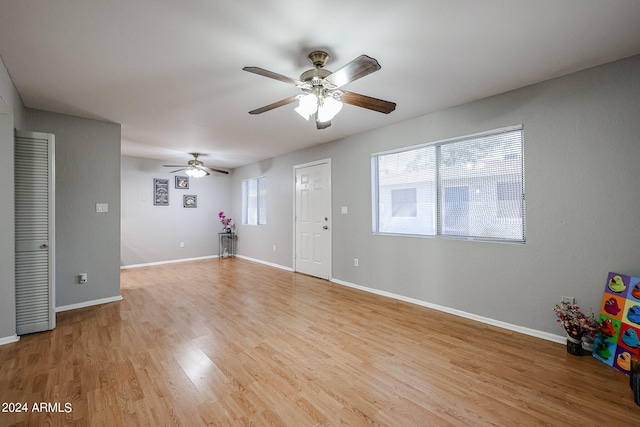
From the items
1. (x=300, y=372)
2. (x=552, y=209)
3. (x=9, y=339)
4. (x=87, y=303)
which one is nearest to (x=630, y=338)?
(x=552, y=209)

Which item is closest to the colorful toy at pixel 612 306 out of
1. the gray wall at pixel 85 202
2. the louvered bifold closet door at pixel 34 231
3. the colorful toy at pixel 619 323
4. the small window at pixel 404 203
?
the colorful toy at pixel 619 323

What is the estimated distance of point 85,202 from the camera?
143 inches

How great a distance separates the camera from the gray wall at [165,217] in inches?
Result: 239

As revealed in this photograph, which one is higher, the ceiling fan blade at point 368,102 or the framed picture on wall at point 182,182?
the ceiling fan blade at point 368,102

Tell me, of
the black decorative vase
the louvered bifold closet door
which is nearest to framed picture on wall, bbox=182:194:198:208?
the louvered bifold closet door

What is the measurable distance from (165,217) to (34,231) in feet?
12.6

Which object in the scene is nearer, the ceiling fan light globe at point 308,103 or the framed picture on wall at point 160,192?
the ceiling fan light globe at point 308,103

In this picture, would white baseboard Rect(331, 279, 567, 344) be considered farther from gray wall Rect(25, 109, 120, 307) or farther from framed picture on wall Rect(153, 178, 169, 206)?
framed picture on wall Rect(153, 178, 169, 206)

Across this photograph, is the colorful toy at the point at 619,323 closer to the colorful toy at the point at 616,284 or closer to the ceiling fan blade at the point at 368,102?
the colorful toy at the point at 616,284

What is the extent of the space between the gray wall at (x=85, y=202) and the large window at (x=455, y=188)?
3.69m

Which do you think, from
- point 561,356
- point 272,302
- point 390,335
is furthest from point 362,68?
point 272,302

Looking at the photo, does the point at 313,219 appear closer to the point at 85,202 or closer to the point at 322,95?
the point at 322,95

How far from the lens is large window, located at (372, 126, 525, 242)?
287cm

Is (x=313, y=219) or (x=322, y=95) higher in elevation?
(x=322, y=95)
